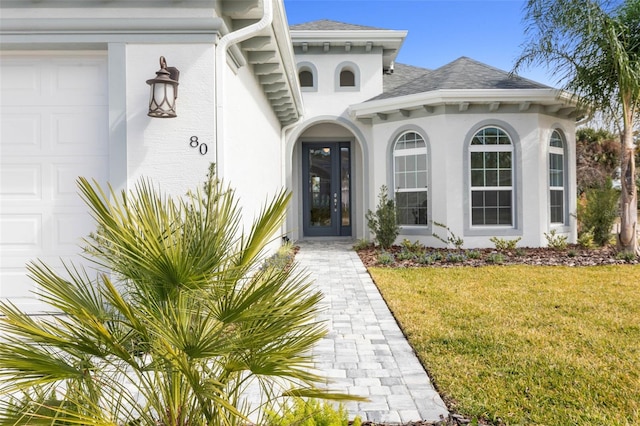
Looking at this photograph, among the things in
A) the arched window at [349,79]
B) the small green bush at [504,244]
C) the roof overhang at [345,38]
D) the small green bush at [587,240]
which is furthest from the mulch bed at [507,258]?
the roof overhang at [345,38]

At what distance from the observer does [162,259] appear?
1805 millimetres

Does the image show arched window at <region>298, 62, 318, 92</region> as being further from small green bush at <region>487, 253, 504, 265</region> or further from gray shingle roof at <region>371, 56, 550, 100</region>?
small green bush at <region>487, 253, 504, 265</region>

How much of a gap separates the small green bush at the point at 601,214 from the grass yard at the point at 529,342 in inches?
156

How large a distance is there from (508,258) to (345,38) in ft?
25.5

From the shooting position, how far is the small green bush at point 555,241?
10469 mm

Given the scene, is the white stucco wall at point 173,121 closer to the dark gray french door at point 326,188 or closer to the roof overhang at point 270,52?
the roof overhang at point 270,52

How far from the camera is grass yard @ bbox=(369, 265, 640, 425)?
2992mm

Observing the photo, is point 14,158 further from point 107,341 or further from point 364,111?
point 364,111

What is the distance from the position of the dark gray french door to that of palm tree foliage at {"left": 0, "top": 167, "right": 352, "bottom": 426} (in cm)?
1174

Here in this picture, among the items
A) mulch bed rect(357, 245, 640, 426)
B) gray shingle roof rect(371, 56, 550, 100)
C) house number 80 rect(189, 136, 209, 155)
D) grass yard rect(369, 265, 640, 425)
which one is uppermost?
gray shingle roof rect(371, 56, 550, 100)

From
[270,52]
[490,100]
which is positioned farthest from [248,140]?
[490,100]

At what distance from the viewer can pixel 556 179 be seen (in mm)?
11375

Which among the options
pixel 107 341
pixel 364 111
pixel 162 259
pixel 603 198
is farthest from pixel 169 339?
pixel 603 198

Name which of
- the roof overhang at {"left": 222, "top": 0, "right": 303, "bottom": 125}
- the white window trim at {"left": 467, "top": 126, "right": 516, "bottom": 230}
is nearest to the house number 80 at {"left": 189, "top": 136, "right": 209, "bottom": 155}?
the roof overhang at {"left": 222, "top": 0, "right": 303, "bottom": 125}
